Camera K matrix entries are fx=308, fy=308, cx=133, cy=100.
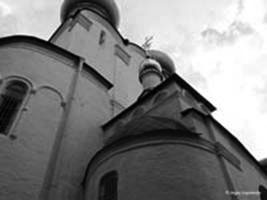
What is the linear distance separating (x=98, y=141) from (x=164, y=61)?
14879 millimetres

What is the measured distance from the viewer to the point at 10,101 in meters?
9.98

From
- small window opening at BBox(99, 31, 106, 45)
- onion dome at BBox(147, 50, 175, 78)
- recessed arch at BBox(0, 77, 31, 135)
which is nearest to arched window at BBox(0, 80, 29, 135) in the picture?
recessed arch at BBox(0, 77, 31, 135)

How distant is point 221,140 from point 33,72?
6873 mm

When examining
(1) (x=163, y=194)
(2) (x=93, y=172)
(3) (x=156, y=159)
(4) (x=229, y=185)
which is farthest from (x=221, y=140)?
(2) (x=93, y=172)

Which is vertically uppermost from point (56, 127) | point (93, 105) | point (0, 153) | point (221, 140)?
point (93, 105)

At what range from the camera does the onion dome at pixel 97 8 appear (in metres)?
21.1

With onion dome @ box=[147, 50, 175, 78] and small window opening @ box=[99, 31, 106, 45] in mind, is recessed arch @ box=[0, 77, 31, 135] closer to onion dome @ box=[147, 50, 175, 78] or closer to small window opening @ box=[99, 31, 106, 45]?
small window opening @ box=[99, 31, 106, 45]

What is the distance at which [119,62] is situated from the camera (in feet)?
62.1

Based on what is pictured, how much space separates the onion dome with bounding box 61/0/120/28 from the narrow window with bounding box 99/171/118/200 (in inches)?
572

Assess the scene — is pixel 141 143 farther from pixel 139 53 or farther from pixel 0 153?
pixel 139 53

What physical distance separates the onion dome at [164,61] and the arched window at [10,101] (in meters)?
15.4

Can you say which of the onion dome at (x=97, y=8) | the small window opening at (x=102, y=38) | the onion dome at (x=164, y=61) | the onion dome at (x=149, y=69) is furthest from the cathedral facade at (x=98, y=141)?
the onion dome at (x=164, y=61)

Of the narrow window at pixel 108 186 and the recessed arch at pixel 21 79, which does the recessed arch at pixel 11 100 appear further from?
the narrow window at pixel 108 186

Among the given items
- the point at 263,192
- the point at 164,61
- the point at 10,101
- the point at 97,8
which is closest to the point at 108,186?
the point at 10,101
